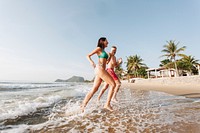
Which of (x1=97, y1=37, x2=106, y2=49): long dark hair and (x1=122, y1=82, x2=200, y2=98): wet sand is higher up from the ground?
(x1=97, y1=37, x2=106, y2=49): long dark hair

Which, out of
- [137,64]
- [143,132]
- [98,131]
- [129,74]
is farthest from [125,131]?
[129,74]

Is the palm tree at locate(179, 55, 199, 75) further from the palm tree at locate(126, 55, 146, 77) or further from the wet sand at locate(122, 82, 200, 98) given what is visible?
the wet sand at locate(122, 82, 200, 98)

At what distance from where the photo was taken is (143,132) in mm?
2500

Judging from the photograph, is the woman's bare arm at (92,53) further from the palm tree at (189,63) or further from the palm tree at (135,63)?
the palm tree at (135,63)

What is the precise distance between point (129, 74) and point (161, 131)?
210 feet

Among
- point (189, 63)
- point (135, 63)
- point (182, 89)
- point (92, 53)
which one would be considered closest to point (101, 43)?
point (92, 53)

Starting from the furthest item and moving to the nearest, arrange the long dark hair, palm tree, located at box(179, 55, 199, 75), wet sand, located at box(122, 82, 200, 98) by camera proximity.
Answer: palm tree, located at box(179, 55, 199, 75), wet sand, located at box(122, 82, 200, 98), the long dark hair

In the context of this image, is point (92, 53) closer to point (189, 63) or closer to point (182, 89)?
point (182, 89)

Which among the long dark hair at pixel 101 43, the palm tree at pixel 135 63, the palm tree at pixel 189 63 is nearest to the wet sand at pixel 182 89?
the long dark hair at pixel 101 43

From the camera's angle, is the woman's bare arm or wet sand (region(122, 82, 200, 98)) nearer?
the woman's bare arm

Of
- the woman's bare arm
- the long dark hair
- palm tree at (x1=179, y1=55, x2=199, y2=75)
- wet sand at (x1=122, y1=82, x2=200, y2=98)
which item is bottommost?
wet sand at (x1=122, y1=82, x2=200, y2=98)

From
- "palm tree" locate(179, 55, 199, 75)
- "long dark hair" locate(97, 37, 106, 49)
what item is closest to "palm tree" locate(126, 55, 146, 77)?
"palm tree" locate(179, 55, 199, 75)

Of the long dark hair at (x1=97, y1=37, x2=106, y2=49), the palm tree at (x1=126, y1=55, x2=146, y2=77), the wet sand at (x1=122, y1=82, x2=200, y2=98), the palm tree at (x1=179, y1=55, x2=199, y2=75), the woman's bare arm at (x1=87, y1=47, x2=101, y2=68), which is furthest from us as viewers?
the palm tree at (x1=126, y1=55, x2=146, y2=77)

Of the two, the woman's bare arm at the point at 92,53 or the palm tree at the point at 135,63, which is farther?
the palm tree at the point at 135,63
